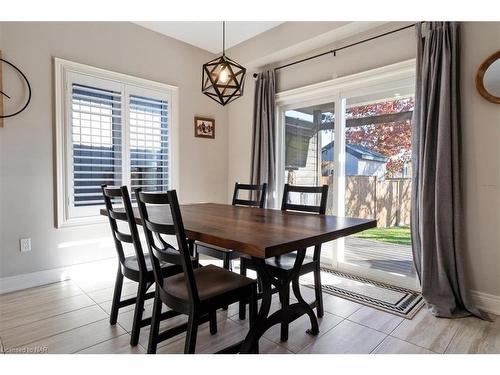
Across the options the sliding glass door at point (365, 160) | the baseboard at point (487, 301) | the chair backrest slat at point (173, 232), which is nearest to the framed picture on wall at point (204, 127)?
the sliding glass door at point (365, 160)

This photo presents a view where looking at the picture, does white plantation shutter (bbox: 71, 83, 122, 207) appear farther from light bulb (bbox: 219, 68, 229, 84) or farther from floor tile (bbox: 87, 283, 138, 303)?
light bulb (bbox: 219, 68, 229, 84)

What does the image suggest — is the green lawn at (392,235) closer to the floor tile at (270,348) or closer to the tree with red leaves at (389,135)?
the tree with red leaves at (389,135)

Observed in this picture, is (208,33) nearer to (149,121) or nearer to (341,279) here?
(149,121)

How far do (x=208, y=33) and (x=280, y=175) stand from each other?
1967 millimetres

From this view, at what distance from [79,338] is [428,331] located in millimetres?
2318

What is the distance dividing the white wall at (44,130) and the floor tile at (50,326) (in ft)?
2.99

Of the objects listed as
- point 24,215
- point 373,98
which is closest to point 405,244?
point 373,98

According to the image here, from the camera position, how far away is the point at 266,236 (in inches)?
58.4

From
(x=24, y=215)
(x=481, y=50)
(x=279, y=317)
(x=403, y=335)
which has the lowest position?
(x=403, y=335)

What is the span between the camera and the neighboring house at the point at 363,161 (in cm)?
307

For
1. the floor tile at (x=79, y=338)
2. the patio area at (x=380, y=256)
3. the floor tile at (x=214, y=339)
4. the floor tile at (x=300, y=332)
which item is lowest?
the floor tile at (x=214, y=339)

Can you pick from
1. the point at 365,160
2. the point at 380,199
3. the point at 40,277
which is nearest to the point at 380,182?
the point at 380,199
